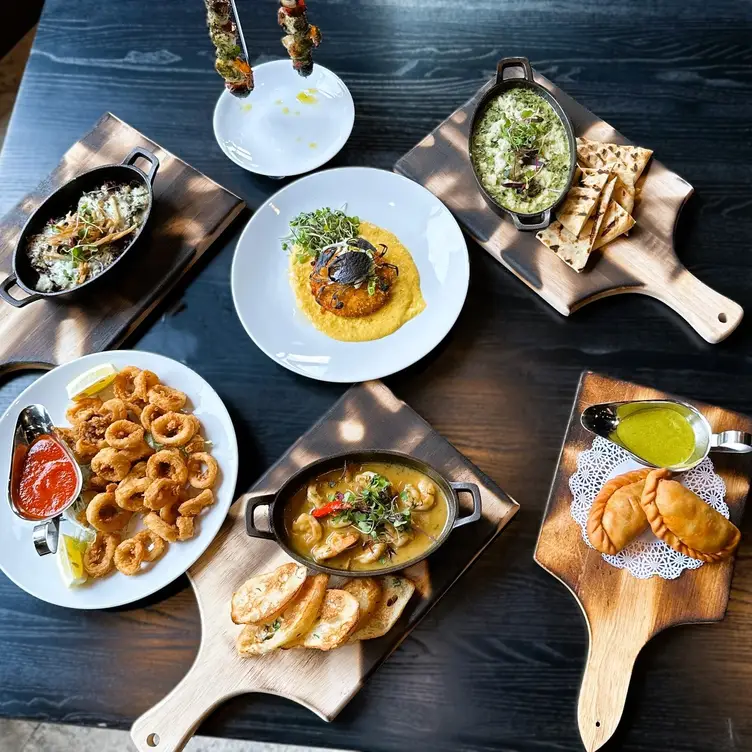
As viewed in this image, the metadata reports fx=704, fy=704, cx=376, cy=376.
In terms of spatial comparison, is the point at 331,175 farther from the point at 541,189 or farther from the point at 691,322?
the point at 691,322

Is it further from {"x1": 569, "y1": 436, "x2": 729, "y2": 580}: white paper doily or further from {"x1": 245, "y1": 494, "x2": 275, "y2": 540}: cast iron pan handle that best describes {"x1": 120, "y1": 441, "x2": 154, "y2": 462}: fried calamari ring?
{"x1": 569, "y1": 436, "x2": 729, "y2": 580}: white paper doily

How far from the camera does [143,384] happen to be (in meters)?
2.72

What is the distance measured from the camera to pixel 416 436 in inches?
107

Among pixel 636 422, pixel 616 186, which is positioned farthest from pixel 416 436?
pixel 616 186

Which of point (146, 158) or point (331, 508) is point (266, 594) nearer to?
point (331, 508)

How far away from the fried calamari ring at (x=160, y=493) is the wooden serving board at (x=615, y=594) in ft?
4.45

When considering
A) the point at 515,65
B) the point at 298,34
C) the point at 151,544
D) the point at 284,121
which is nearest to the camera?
the point at 151,544

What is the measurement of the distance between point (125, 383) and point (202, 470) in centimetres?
47

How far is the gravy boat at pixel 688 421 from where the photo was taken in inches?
99.9

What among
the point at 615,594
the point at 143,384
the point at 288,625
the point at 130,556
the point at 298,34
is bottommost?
the point at 615,594

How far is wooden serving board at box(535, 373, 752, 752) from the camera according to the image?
2418mm

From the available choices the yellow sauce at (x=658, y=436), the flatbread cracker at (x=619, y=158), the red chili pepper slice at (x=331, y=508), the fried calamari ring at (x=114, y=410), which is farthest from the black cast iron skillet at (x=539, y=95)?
the fried calamari ring at (x=114, y=410)

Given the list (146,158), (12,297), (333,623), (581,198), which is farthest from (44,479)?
(581,198)

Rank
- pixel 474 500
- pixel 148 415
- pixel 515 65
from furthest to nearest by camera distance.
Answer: pixel 515 65 < pixel 148 415 < pixel 474 500
